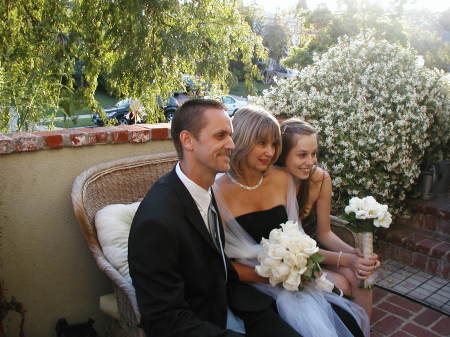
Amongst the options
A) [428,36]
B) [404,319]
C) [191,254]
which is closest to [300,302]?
[191,254]

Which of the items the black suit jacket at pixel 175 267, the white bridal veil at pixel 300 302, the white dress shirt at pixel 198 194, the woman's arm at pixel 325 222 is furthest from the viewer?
the woman's arm at pixel 325 222

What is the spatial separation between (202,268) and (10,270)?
143 centimetres

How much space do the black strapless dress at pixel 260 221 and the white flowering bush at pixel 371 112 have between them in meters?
1.49

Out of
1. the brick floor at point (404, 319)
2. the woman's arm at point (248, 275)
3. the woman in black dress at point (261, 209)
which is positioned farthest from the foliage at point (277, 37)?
the woman's arm at point (248, 275)

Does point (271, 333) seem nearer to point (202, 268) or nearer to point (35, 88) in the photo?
point (202, 268)

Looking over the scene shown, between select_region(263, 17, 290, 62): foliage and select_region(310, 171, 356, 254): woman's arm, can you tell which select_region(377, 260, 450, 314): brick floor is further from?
select_region(263, 17, 290, 62): foliage

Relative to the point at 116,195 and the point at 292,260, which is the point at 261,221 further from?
the point at 116,195

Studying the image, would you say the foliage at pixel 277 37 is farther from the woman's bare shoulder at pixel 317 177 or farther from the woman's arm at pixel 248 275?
the woman's arm at pixel 248 275

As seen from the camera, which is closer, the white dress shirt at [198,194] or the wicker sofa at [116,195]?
the white dress shirt at [198,194]

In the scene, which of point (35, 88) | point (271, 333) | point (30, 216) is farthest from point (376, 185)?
point (35, 88)

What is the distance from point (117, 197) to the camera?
2.68 m

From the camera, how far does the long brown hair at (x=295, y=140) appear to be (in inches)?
103

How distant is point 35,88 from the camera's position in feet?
12.8

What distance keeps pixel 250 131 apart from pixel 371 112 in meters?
1.94
